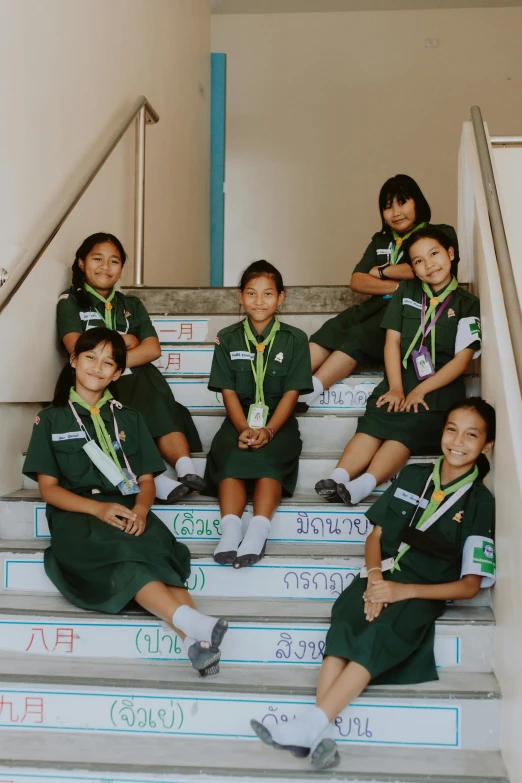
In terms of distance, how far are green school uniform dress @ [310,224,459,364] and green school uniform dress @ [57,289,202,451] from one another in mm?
605

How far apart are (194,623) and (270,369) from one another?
102 centimetres

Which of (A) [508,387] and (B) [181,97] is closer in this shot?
(A) [508,387]

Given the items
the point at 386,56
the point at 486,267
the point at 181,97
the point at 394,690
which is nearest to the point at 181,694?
the point at 394,690

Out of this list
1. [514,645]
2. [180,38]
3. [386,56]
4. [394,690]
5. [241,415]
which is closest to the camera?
[514,645]

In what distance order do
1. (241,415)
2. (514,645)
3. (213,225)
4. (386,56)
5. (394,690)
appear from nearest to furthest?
(514,645) → (394,690) → (241,415) → (213,225) → (386,56)

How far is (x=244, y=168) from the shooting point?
6.30m

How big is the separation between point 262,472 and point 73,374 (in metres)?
0.71

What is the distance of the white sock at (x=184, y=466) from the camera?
101 inches

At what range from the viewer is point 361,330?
9.86 feet

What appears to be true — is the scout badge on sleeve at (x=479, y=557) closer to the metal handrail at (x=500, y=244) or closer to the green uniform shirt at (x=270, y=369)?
the metal handrail at (x=500, y=244)

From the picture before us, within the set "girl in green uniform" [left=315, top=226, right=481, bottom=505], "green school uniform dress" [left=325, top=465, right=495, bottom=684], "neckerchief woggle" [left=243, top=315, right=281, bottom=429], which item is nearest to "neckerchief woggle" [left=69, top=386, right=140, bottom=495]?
"neckerchief woggle" [left=243, top=315, right=281, bottom=429]

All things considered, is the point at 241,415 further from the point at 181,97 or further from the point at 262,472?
the point at 181,97

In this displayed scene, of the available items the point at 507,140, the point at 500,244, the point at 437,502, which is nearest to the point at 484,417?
the point at 437,502

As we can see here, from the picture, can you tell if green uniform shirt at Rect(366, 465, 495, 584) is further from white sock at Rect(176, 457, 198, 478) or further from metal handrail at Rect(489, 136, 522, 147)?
metal handrail at Rect(489, 136, 522, 147)
